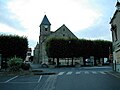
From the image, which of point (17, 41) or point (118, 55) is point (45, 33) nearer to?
point (17, 41)

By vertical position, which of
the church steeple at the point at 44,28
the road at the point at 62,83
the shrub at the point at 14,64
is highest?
the church steeple at the point at 44,28

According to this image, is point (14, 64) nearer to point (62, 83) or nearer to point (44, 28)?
point (62, 83)

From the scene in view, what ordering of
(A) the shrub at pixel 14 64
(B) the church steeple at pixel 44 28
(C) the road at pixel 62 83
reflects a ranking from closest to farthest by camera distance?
(C) the road at pixel 62 83, (A) the shrub at pixel 14 64, (B) the church steeple at pixel 44 28

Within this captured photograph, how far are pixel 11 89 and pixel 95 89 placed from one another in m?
4.36

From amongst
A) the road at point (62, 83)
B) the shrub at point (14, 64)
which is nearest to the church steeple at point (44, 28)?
the shrub at point (14, 64)

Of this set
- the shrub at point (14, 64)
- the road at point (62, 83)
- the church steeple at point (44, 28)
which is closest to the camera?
the road at point (62, 83)

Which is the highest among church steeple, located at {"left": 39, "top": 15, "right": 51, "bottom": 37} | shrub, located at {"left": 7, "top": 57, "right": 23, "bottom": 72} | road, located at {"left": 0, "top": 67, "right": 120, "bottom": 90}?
church steeple, located at {"left": 39, "top": 15, "right": 51, "bottom": 37}

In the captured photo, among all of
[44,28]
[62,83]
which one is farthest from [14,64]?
[44,28]

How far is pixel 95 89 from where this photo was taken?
1114 cm

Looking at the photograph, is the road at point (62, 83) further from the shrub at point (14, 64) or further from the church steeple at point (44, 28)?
the church steeple at point (44, 28)

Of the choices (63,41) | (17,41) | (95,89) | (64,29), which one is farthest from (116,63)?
(64,29)

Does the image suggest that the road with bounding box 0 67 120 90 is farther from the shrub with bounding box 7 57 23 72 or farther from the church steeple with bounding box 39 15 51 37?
the church steeple with bounding box 39 15 51 37

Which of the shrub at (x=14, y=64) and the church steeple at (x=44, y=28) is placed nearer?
the shrub at (x=14, y=64)

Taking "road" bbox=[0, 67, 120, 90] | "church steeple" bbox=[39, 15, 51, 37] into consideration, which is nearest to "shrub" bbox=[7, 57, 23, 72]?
"road" bbox=[0, 67, 120, 90]
